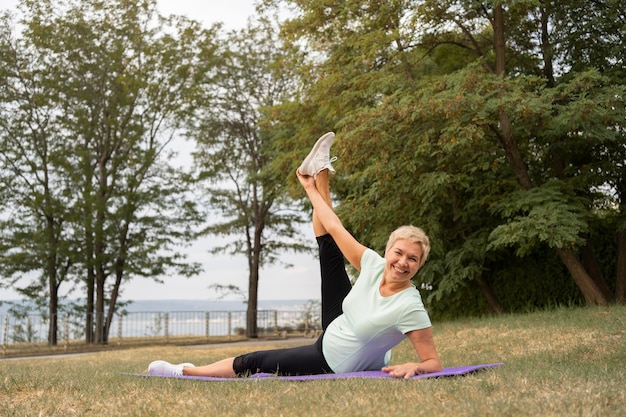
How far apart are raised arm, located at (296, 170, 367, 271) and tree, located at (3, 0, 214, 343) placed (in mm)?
19378

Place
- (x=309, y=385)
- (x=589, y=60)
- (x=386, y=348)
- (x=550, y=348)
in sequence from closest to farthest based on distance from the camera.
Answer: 1. (x=309, y=385)
2. (x=386, y=348)
3. (x=550, y=348)
4. (x=589, y=60)

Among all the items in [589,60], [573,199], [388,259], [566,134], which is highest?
[589,60]

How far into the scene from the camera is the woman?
205 inches

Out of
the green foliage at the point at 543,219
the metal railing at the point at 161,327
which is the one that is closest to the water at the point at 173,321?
the metal railing at the point at 161,327

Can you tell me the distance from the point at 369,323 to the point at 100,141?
22.7 meters

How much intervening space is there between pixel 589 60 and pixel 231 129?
17120mm

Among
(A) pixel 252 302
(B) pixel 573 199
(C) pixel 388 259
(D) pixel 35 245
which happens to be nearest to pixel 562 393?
(C) pixel 388 259

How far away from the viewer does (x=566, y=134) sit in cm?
1603

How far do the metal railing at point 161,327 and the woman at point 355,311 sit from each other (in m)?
18.8

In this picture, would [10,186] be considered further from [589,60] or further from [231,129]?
[589,60]

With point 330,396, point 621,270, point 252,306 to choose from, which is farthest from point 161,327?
point 330,396

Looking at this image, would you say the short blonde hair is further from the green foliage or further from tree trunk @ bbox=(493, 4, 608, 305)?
tree trunk @ bbox=(493, 4, 608, 305)

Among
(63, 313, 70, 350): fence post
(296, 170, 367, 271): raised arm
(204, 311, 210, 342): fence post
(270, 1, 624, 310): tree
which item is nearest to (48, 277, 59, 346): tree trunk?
(63, 313, 70, 350): fence post

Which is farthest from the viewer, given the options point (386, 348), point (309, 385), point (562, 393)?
point (386, 348)
